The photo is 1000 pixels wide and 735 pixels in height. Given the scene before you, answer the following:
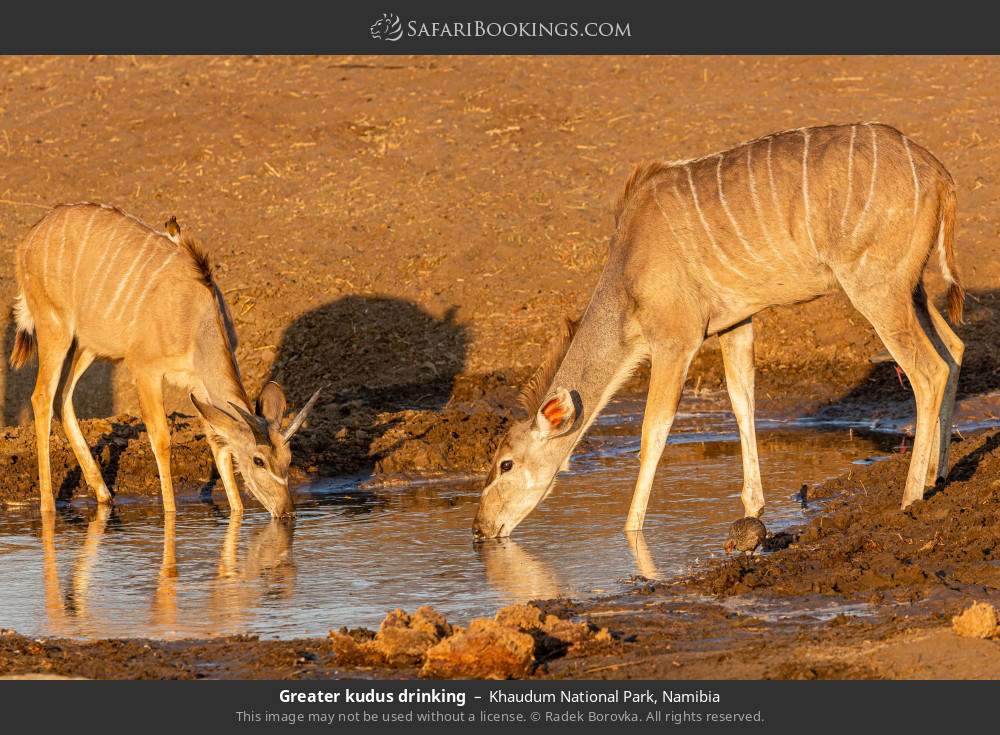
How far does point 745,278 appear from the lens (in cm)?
942

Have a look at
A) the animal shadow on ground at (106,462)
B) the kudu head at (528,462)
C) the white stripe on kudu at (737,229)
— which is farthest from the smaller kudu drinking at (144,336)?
the white stripe on kudu at (737,229)

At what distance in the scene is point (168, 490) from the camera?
1062cm

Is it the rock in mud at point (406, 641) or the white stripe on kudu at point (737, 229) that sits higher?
the white stripe on kudu at point (737, 229)

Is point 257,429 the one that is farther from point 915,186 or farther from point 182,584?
point 915,186

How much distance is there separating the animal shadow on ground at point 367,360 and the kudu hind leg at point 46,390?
198 cm

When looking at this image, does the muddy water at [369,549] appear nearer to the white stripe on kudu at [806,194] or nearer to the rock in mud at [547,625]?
the rock in mud at [547,625]

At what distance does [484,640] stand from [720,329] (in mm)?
3939

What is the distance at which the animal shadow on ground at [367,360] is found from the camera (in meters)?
12.9

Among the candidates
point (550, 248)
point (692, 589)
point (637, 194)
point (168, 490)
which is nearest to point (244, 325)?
point (550, 248)

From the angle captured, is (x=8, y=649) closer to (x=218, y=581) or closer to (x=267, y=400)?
(x=218, y=581)

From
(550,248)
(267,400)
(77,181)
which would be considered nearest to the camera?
(267,400)

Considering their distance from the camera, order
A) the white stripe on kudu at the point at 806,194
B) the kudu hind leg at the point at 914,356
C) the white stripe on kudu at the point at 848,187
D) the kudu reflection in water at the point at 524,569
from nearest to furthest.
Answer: the kudu reflection in water at the point at 524,569
the kudu hind leg at the point at 914,356
the white stripe on kudu at the point at 848,187
the white stripe on kudu at the point at 806,194

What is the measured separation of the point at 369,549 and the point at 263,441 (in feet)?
4.70

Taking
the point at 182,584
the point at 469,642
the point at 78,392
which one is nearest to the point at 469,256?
the point at 78,392
